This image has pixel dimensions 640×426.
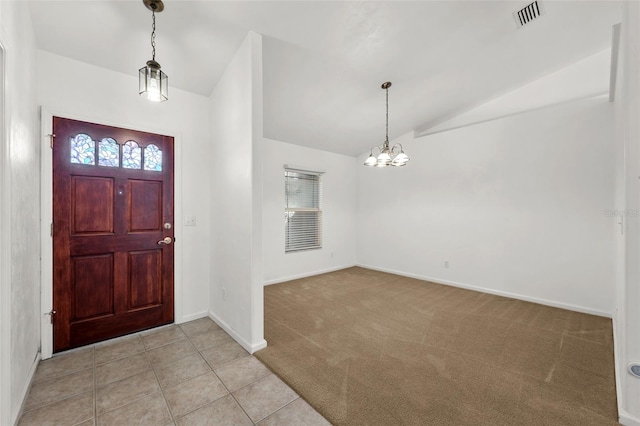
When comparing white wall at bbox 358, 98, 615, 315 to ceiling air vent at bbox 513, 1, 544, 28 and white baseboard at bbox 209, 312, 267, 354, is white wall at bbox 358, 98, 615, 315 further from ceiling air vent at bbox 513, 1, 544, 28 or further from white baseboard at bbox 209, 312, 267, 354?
white baseboard at bbox 209, 312, 267, 354

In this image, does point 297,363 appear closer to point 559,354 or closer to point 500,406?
point 500,406

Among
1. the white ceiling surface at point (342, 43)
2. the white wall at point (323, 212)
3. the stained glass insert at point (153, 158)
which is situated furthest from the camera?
the white wall at point (323, 212)

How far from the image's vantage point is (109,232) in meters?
2.49

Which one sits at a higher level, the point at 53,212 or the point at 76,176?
the point at 76,176

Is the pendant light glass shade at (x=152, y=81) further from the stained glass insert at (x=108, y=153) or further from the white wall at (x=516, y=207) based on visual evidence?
the white wall at (x=516, y=207)

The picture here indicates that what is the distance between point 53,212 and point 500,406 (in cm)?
390

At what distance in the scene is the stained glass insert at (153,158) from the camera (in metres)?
2.71

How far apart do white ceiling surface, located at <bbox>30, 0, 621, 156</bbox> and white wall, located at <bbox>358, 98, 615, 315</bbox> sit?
0.83m

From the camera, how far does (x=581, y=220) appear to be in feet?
10.8

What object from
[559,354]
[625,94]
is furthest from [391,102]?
[559,354]

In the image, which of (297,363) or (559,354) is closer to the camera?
(297,363)

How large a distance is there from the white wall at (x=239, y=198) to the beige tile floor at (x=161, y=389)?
37 cm

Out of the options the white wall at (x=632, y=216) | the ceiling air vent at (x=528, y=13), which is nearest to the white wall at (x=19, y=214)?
the white wall at (x=632, y=216)

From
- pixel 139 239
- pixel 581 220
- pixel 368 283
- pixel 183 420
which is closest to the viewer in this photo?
pixel 183 420
